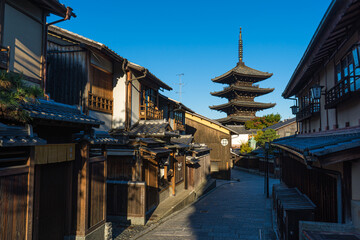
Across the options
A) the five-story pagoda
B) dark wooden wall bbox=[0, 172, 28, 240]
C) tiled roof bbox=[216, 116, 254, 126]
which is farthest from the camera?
tiled roof bbox=[216, 116, 254, 126]

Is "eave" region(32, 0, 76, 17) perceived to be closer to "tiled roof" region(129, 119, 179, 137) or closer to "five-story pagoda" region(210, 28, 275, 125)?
"tiled roof" region(129, 119, 179, 137)

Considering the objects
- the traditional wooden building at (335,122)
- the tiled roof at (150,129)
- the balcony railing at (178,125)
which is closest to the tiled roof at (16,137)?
the traditional wooden building at (335,122)

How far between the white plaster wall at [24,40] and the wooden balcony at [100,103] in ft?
10.7

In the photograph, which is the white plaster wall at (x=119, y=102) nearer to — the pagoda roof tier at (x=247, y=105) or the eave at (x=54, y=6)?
the eave at (x=54, y=6)

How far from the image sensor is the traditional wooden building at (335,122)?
590 centimetres

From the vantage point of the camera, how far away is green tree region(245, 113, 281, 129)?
5657cm

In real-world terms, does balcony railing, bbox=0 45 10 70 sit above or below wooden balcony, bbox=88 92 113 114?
above

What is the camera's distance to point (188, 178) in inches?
813

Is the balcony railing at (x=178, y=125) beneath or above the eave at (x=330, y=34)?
beneath

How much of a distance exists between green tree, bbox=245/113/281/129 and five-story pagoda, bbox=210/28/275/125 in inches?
44.8

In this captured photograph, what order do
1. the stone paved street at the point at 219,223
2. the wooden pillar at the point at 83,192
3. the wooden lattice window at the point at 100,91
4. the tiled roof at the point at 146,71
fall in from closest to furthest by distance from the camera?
the wooden pillar at the point at 83,192 → the stone paved street at the point at 219,223 → the wooden lattice window at the point at 100,91 → the tiled roof at the point at 146,71

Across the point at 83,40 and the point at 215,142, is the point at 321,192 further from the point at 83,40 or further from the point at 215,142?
the point at 215,142

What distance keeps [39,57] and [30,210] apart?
656 cm

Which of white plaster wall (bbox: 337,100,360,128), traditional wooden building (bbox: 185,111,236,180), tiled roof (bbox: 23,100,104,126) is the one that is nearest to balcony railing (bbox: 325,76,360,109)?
white plaster wall (bbox: 337,100,360,128)
